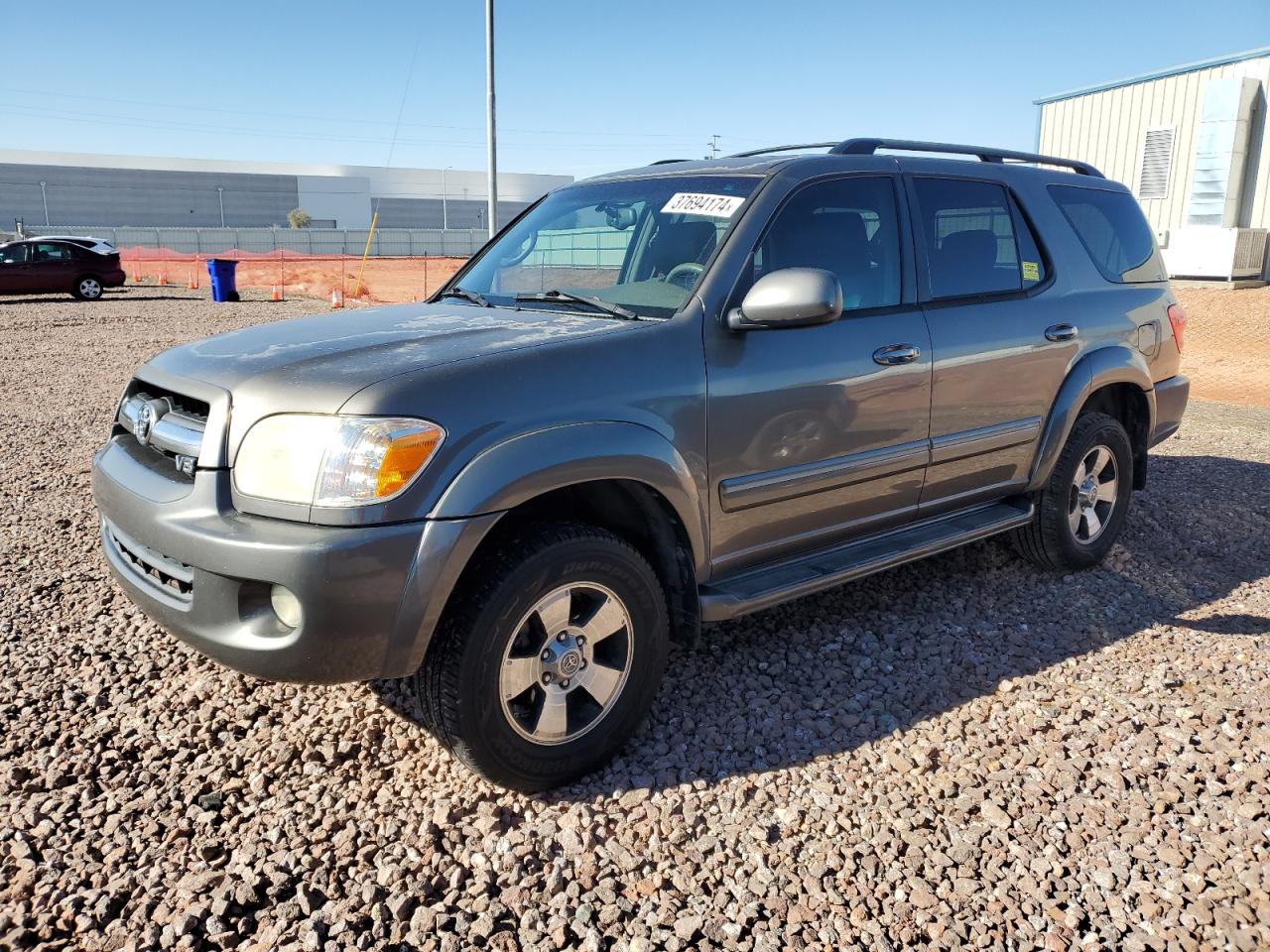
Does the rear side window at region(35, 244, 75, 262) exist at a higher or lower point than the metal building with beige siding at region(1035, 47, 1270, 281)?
lower

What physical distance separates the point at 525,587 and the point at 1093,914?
67.1 inches

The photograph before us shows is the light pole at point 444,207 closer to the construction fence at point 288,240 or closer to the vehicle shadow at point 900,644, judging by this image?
the construction fence at point 288,240

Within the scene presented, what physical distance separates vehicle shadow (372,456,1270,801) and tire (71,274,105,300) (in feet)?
78.5

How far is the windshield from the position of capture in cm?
354

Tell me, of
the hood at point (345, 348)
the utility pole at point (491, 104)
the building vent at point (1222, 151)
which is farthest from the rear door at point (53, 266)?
the building vent at point (1222, 151)

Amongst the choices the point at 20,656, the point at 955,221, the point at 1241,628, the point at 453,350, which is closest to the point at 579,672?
the point at 453,350

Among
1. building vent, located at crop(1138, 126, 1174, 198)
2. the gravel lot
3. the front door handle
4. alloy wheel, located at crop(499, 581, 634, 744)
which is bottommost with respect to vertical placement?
the gravel lot

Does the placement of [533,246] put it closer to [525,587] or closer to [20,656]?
[525,587]

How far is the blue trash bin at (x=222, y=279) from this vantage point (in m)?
22.9

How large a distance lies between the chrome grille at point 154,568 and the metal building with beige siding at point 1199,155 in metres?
22.2

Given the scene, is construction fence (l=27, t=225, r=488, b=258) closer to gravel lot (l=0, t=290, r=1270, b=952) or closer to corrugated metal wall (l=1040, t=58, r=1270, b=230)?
corrugated metal wall (l=1040, t=58, r=1270, b=230)

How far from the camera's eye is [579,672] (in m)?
3.05

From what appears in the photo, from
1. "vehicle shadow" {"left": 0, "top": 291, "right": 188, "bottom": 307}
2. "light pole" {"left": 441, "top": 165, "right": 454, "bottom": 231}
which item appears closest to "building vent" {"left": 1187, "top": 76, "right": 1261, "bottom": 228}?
"vehicle shadow" {"left": 0, "top": 291, "right": 188, "bottom": 307}

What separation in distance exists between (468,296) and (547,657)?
69.3 inches
